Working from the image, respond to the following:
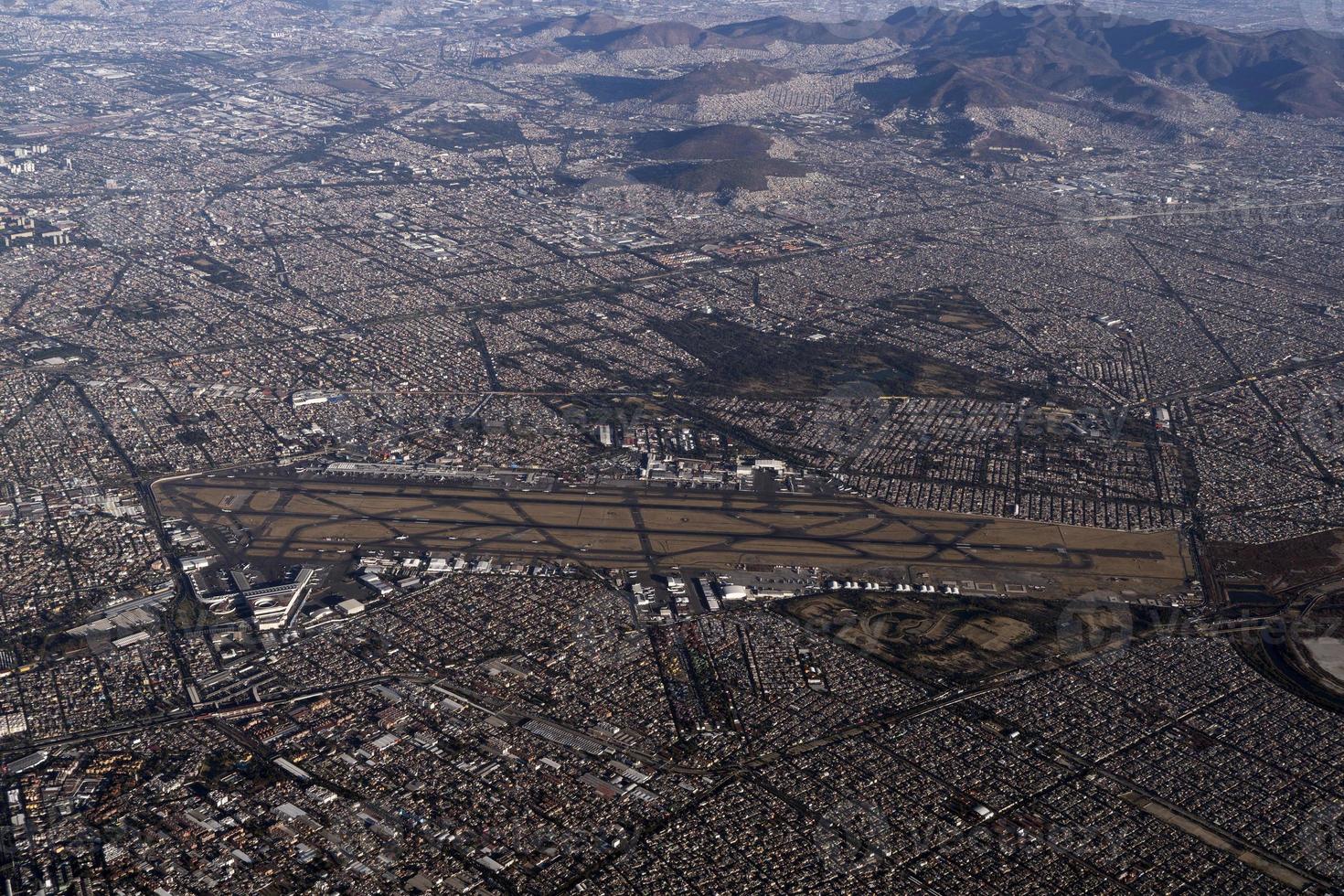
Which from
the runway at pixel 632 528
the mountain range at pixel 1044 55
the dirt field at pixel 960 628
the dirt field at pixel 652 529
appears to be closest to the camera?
the dirt field at pixel 960 628

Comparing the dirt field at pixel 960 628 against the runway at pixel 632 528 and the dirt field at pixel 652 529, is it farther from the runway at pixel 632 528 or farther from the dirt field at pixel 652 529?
the runway at pixel 632 528

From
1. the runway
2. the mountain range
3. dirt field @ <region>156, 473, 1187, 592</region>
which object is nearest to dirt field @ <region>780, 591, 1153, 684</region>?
dirt field @ <region>156, 473, 1187, 592</region>

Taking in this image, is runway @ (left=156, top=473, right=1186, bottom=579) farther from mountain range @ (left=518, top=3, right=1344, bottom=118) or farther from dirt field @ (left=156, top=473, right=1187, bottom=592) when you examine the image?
mountain range @ (left=518, top=3, right=1344, bottom=118)

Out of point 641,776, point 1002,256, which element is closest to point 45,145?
point 1002,256

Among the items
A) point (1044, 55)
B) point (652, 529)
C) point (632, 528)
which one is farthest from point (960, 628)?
point (1044, 55)

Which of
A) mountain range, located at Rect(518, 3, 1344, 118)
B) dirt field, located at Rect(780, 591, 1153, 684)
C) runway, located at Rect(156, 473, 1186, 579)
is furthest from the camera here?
mountain range, located at Rect(518, 3, 1344, 118)

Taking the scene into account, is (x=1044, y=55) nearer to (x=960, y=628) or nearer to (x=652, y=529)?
(x=652, y=529)

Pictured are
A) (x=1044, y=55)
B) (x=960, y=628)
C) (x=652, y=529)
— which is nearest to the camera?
(x=960, y=628)

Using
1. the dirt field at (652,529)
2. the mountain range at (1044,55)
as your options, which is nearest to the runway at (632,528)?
the dirt field at (652,529)
